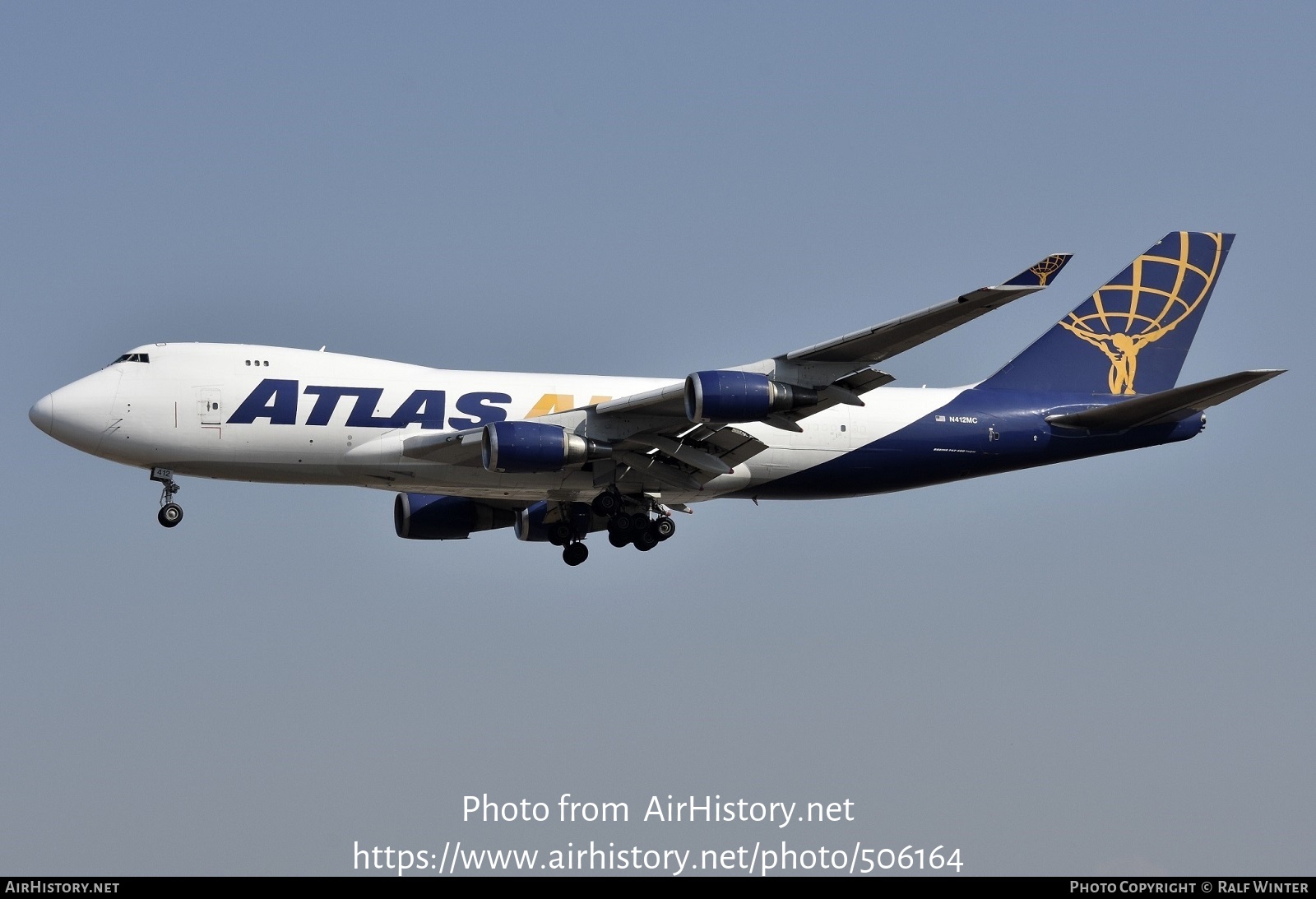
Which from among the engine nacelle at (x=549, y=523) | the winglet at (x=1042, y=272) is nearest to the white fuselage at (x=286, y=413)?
the engine nacelle at (x=549, y=523)

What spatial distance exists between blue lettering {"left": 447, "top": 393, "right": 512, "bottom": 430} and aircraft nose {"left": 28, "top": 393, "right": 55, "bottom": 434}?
28.6 feet

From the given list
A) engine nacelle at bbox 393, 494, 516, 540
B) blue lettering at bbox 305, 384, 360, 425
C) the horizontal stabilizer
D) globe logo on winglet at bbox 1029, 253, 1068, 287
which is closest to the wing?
globe logo on winglet at bbox 1029, 253, 1068, 287

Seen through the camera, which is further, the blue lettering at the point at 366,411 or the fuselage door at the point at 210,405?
the blue lettering at the point at 366,411

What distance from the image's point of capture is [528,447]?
124 ft

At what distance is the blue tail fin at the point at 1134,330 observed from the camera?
45.0 m

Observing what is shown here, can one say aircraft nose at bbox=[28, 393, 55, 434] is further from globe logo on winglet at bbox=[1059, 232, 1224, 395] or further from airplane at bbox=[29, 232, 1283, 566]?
globe logo on winglet at bbox=[1059, 232, 1224, 395]

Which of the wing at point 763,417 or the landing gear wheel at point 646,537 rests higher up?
the wing at point 763,417

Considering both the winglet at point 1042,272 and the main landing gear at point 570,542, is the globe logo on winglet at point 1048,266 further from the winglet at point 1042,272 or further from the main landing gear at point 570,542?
the main landing gear at point 570,542

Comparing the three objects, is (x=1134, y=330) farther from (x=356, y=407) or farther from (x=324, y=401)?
(x=324, y=401)

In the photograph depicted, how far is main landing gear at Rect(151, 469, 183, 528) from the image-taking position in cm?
3941

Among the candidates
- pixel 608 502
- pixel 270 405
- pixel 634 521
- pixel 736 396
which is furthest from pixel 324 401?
pixel 736 396

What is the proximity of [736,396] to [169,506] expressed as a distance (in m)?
13.4

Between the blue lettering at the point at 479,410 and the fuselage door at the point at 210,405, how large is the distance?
201 inches

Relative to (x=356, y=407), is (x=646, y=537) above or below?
below
